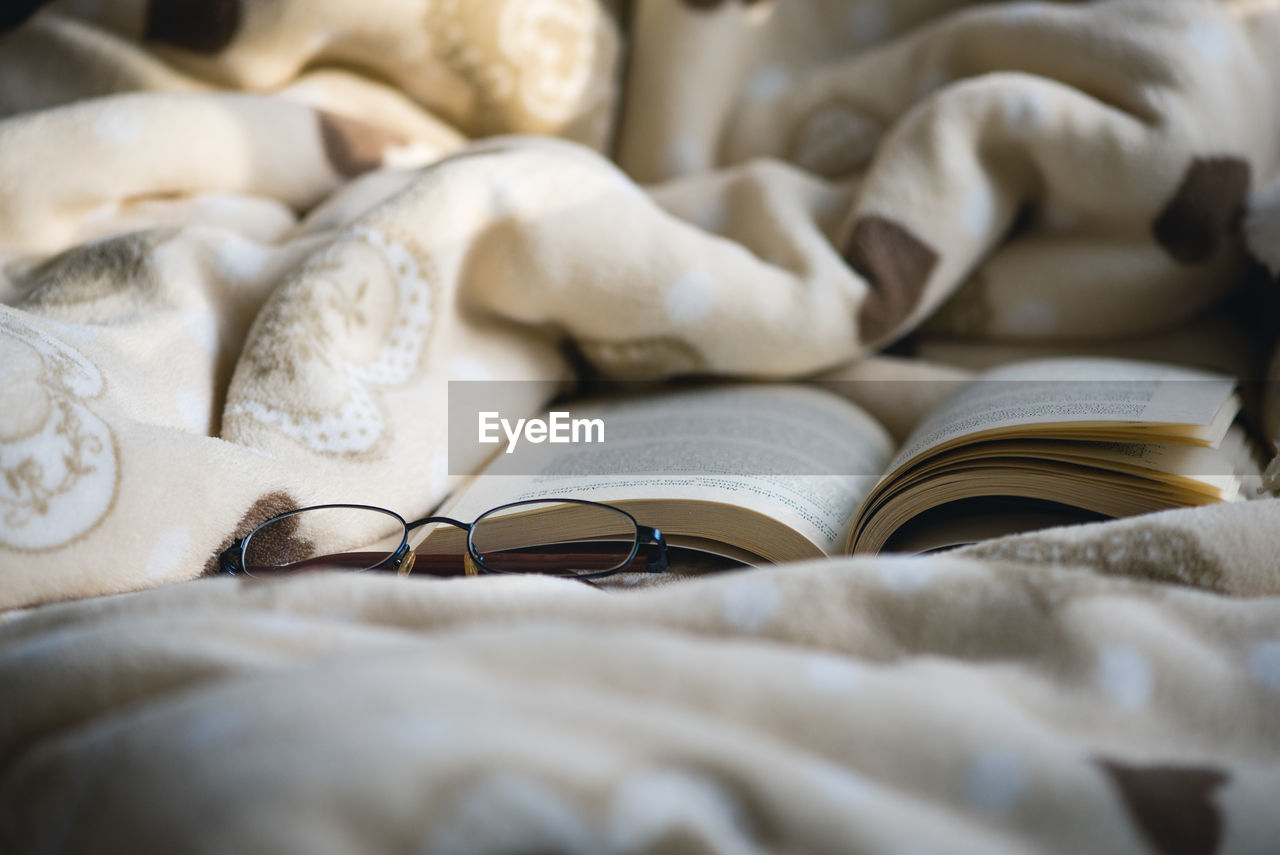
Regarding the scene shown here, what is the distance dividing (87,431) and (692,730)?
36 centimetres

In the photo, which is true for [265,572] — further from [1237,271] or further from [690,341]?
[1237,271]

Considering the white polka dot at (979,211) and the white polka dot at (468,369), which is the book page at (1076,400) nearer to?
the white polka dot at (979,211)

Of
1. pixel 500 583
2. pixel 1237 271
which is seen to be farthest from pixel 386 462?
pixel 1237 271

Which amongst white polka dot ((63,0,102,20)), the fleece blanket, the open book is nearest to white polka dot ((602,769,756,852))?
the fleece blanket

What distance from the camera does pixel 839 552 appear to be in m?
0.54

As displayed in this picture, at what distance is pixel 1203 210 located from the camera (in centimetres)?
75

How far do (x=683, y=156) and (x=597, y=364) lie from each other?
0.98 ft

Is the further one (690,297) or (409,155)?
(409,155)

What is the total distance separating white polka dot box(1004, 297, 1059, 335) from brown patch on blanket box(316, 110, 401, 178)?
609 millimetres

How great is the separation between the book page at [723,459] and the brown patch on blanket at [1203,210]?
0.30m

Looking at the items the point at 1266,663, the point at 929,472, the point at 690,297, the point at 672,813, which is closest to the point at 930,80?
the point at 690,297

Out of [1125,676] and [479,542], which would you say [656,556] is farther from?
[1125,676]

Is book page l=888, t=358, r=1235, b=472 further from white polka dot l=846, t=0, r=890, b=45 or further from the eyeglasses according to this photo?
white polka dot l=846, t=0, r=890, b=45

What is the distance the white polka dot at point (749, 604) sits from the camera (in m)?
0.32
